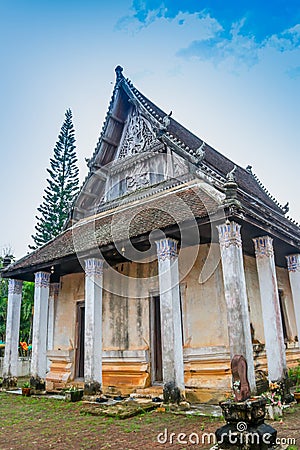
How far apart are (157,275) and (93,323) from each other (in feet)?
7.60

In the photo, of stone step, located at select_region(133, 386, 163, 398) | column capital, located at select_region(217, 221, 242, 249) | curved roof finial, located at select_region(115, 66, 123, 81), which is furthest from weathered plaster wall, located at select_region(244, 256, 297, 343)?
curved roof finial, located at select_region(115, 66, 123, 81)

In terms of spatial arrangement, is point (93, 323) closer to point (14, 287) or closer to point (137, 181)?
point (14, 287)

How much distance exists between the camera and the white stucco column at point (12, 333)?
12234mm

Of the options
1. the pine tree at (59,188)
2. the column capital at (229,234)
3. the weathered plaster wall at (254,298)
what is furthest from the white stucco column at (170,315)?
the pine tree at (59,188)

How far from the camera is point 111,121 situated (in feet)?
43.3

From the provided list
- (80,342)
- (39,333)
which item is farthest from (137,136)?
(80,342)

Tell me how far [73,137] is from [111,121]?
2064 centimetres

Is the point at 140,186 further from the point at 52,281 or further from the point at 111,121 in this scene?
the point at 52,281

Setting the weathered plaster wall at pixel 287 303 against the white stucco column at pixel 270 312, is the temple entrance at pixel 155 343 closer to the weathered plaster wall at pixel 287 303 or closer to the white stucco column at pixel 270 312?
the white stucco column at pixel 270 312

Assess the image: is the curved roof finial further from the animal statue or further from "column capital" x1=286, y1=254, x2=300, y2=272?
the animal statue

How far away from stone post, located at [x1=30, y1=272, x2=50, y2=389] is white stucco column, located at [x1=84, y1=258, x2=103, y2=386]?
214 centimetres

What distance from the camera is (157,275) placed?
11.0m

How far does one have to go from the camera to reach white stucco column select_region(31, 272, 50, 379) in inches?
446

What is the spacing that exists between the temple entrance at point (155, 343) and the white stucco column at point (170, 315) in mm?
2151
